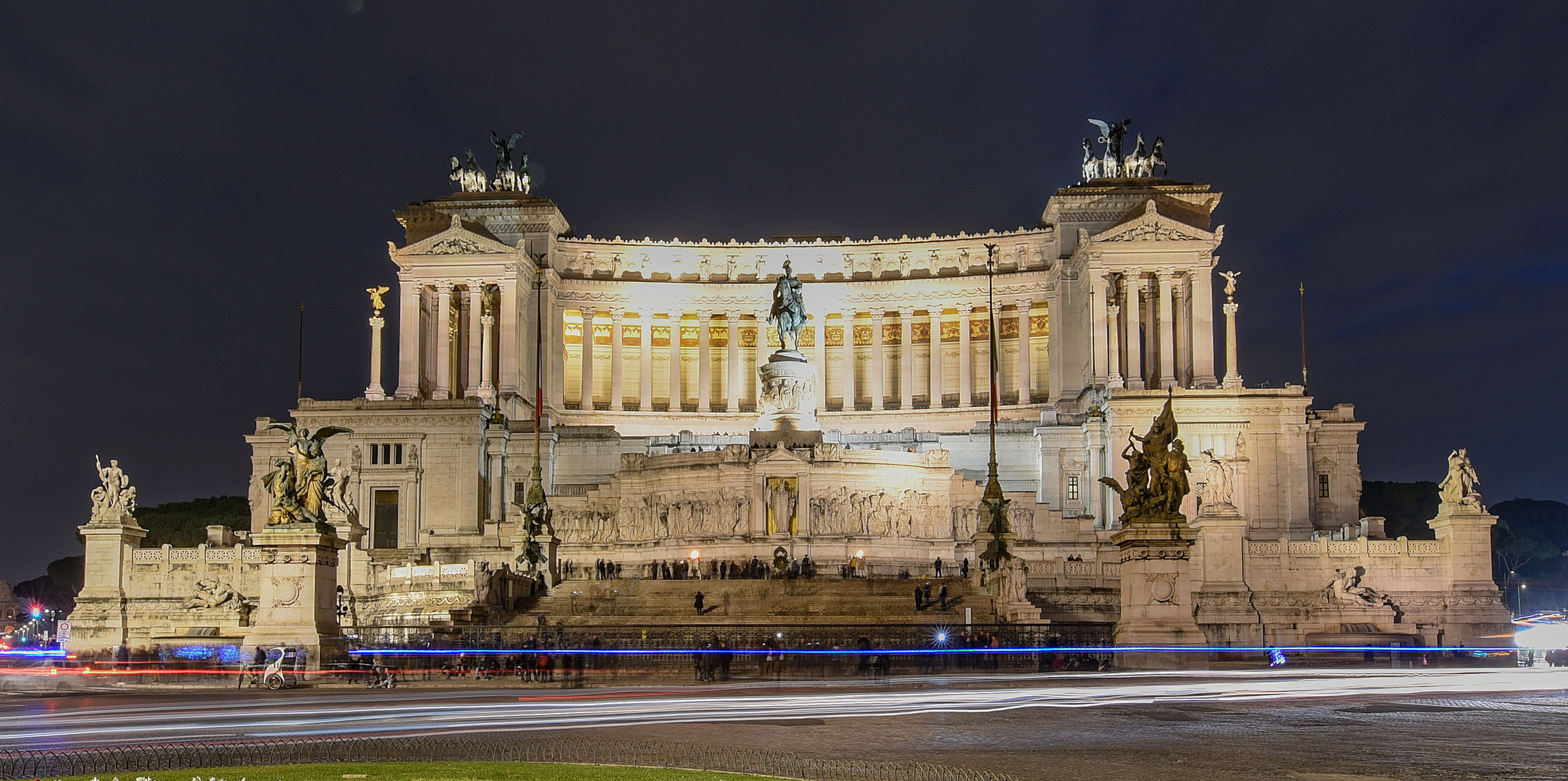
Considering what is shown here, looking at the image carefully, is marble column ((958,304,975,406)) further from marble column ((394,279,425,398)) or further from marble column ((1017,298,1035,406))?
marble column ((394,279,425,398))

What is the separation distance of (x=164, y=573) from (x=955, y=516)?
3521 centimetres

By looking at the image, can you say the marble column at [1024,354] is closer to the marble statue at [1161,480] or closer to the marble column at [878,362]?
the marble column at [878,362]

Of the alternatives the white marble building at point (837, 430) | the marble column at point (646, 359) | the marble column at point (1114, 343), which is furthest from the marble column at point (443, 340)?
the marble column at point (1114, 343)

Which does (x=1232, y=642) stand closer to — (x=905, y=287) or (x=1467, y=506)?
(x=1467, y=506)

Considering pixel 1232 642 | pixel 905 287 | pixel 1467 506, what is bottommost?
pixel 1232 642

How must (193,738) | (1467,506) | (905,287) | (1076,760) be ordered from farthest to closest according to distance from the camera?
(905,287)
(1467,506)
(193,738)
(1076,760)

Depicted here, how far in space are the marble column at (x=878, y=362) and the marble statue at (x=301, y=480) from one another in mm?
62378

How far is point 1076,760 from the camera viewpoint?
19.4 m

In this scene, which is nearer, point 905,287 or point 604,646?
point 604,646

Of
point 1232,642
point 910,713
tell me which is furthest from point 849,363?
point 910,713

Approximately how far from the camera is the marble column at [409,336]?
293 ft

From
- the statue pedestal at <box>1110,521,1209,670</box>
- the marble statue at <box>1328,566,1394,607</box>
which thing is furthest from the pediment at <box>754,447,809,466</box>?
the statue pedestal at <box>1110,521,1209,670</box>

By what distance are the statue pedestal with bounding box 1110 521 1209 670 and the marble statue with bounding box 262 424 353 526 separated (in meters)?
18.9

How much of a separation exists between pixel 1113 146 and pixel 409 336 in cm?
Answer: 4509
